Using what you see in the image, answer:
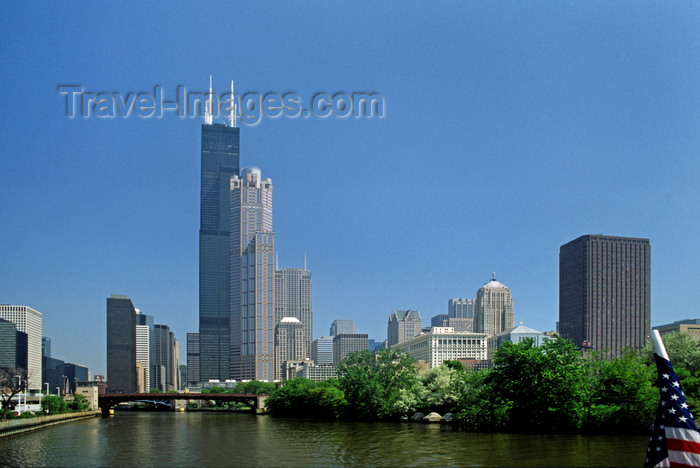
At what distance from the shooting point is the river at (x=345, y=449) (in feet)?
176

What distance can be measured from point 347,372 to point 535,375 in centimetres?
4344

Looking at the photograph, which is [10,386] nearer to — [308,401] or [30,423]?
[30,423]

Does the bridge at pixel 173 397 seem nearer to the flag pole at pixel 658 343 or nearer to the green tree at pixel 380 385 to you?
the green tree at pixel 380 385

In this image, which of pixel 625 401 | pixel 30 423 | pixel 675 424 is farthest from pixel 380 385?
pixel 675 424

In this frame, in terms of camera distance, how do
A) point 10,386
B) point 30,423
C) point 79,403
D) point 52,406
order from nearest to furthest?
point 30,423 < point 10,386 < point 52,406 < point 79,403

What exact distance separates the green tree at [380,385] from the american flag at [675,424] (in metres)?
86.3

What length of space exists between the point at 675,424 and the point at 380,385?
299ft

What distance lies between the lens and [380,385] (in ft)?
345

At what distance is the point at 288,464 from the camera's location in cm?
5475

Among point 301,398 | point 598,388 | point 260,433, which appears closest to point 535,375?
point 598,388

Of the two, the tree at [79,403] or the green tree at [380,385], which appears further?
the tree at [79,403]

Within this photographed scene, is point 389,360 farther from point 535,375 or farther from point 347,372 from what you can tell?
point 535,375

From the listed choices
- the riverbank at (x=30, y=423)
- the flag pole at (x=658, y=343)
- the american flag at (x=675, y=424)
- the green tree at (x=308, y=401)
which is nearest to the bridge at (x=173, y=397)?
the green tree at (x=308, y=401)

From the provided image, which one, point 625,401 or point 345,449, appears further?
point 625,401
